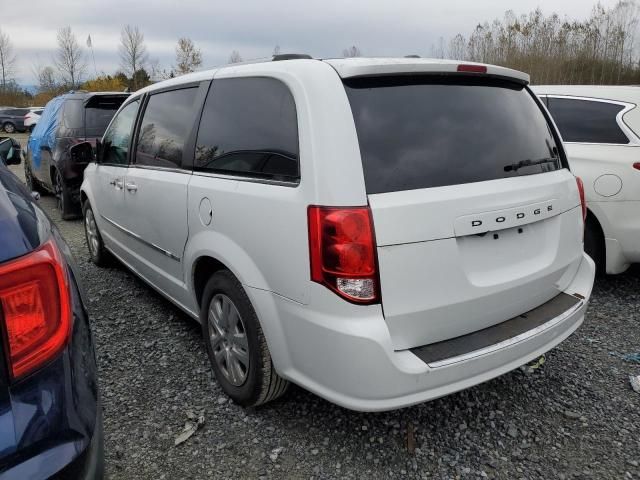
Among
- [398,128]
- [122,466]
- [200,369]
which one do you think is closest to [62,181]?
[200,369]

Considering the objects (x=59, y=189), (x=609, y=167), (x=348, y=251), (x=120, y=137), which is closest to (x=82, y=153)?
(x=120, y=137)

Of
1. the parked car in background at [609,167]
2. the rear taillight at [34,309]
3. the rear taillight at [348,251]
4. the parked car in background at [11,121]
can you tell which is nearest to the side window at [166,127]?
the rear taillight at [348,251]

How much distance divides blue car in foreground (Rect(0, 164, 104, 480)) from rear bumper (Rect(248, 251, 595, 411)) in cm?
87

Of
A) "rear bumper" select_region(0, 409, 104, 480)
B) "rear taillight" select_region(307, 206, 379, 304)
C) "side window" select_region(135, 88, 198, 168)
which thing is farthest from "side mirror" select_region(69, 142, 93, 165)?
"rear bumper" select_region(0, 409, 104, 480)

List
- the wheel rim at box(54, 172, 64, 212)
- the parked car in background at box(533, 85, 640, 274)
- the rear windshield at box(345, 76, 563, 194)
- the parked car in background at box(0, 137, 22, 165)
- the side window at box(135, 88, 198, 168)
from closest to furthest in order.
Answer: the rear windshield at box(345, 76, 563, 194), the side window at box(135, 88, 198, 168), the parked car in background at box(0, 137, 22, 165), the parked car in background at box(533, 85, 640, 274), the wheel rim at box(54, 172, 64, 212)

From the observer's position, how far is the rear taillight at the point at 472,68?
237cm

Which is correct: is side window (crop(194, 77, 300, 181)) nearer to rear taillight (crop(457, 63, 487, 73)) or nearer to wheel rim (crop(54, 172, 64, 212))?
rear taillight (crop(457, 63, 487, 73))

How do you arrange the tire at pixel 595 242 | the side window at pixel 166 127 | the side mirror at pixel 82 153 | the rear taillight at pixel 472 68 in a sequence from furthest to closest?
the side mirror at pixel 82 153, the tire at pixel 595 242, the side window at pixel 166 127, the rear taillight at pixel 472 68

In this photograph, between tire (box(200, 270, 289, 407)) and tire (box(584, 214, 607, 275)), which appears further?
tire (box(584, 214, 607, 275))

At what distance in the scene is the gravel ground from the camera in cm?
228

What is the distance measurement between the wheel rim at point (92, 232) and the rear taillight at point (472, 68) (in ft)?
12.7

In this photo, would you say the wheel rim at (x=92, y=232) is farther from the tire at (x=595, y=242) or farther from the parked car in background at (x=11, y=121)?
the parked car in background at (x=11, y=121)

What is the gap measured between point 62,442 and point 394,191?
1.38m

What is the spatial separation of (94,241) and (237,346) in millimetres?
3145
